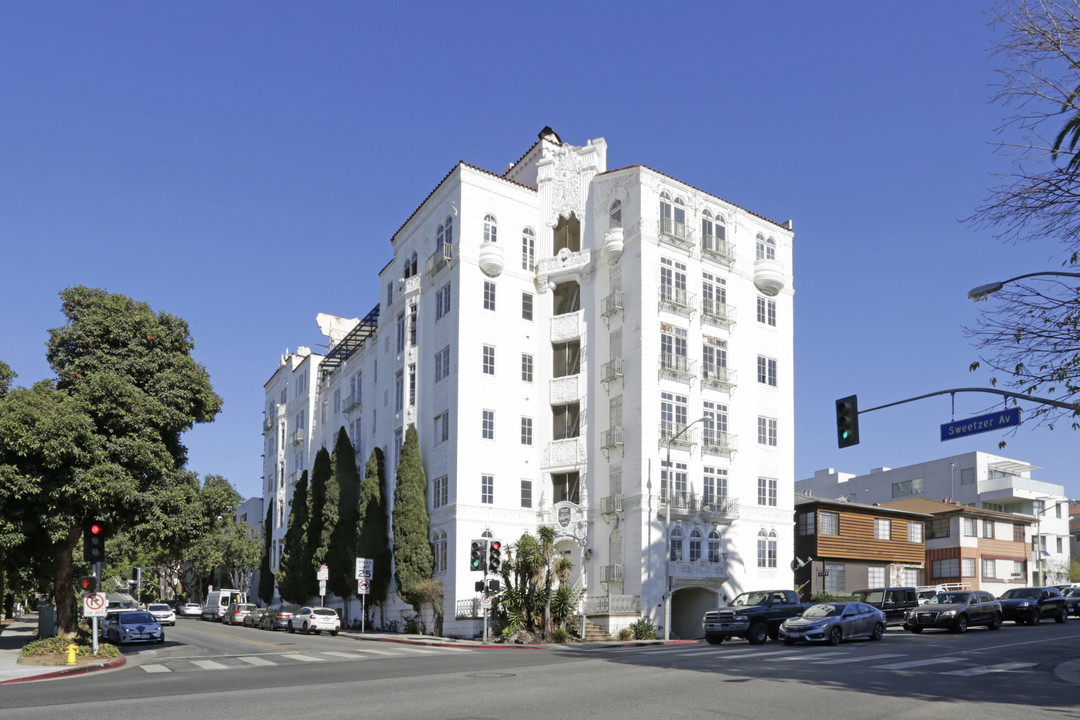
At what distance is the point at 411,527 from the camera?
149ft

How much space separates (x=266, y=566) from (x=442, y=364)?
37065mm

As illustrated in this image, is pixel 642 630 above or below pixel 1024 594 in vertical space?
below

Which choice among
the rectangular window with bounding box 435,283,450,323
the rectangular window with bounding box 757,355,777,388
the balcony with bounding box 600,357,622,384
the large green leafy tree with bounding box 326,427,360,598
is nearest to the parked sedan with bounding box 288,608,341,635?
the large green leafy tree with bounding box 326,427,360,598

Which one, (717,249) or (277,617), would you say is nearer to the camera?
(717,249)

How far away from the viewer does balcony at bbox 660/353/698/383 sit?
44.0m

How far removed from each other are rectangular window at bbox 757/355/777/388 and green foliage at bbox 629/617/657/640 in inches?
569

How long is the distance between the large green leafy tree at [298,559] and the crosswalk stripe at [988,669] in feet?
147

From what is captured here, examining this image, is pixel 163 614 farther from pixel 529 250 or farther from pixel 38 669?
pixel 38 669

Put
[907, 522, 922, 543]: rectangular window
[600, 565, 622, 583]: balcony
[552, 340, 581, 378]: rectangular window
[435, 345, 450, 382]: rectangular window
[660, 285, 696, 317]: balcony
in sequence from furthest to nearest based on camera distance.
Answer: [907, 522, 922, 543]: rectangular window
[552, 340, 581, 378]: rectangular window
[435, 345, 450, 382]: rectangular window
[660, 285, 696, 317]: balcony
[600, 565, 622, 583]: balcony

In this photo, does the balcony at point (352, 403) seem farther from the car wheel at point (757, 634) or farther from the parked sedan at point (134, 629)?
the car wheel at point (757, 634)

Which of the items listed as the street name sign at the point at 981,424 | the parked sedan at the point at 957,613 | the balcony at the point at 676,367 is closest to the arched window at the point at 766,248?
the balcony at the point at 676,367

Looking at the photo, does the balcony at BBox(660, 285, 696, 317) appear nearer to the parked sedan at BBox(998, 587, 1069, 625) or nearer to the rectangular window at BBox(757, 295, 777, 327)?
the rectangular window at BBox(757, 295, 777, 327)

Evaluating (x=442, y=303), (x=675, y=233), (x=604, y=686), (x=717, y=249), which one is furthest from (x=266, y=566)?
(x=604, y=686)

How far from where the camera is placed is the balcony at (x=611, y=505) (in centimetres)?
4300
